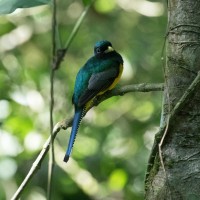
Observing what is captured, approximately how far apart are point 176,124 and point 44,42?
4.55 meters

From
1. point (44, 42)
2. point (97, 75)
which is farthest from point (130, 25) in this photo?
point (97, 75)

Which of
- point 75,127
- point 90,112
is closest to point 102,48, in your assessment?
point 75,127

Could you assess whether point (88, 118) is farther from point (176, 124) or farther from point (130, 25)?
point (176, 124)

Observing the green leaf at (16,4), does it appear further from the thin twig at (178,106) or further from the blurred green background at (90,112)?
the blurred green background at (90,112)

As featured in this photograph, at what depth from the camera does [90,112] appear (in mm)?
6617

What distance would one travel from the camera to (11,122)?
592cm

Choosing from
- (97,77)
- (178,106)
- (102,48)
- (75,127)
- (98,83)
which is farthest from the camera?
(102,48)

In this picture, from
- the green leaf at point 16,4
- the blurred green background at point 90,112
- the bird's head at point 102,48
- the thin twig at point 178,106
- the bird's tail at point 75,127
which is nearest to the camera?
the thin twig at point 178,106

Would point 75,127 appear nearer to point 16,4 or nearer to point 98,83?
point 98,83

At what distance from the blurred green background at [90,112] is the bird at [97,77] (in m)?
1.02

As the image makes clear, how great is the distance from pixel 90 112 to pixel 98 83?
201 cm

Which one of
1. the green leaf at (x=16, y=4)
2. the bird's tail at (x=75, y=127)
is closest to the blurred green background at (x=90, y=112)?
the bird's tail at (x=75, y=127)

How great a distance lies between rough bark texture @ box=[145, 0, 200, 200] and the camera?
279 centimetres

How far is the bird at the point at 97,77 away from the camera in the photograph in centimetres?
448
